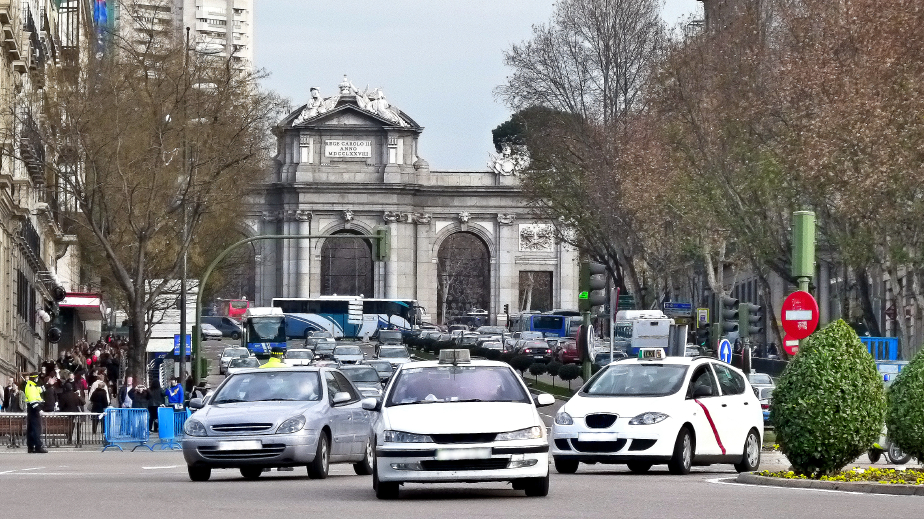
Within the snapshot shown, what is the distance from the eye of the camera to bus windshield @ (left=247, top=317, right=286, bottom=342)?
89250 millimetres

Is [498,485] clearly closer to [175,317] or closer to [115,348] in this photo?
[175,317]

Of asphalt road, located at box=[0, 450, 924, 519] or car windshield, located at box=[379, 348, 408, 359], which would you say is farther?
car windshield, located at box=[379, 348, 408, 359]

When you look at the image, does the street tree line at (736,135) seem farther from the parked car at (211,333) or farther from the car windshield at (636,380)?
the parked car at (211,333)

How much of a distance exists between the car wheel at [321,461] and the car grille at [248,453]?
57 centimetres

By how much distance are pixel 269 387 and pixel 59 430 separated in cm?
1548

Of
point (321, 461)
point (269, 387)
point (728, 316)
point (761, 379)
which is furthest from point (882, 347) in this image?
point (321, 461)

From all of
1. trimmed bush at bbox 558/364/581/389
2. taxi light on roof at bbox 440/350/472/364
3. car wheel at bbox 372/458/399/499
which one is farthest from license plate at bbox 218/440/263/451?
trimmed bush at bbox 558/364/581/389

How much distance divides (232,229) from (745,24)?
2121 centimetres

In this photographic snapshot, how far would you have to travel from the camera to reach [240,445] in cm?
2012

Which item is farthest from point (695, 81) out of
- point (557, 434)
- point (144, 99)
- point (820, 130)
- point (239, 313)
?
point (239, 313)

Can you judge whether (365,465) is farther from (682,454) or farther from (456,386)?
(456,386)

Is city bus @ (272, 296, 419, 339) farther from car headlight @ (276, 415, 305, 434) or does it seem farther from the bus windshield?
car headlight @ (276, 415, 305, 434)

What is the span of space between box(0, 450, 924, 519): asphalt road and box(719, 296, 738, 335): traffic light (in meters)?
11.3

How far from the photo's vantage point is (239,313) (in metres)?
115
